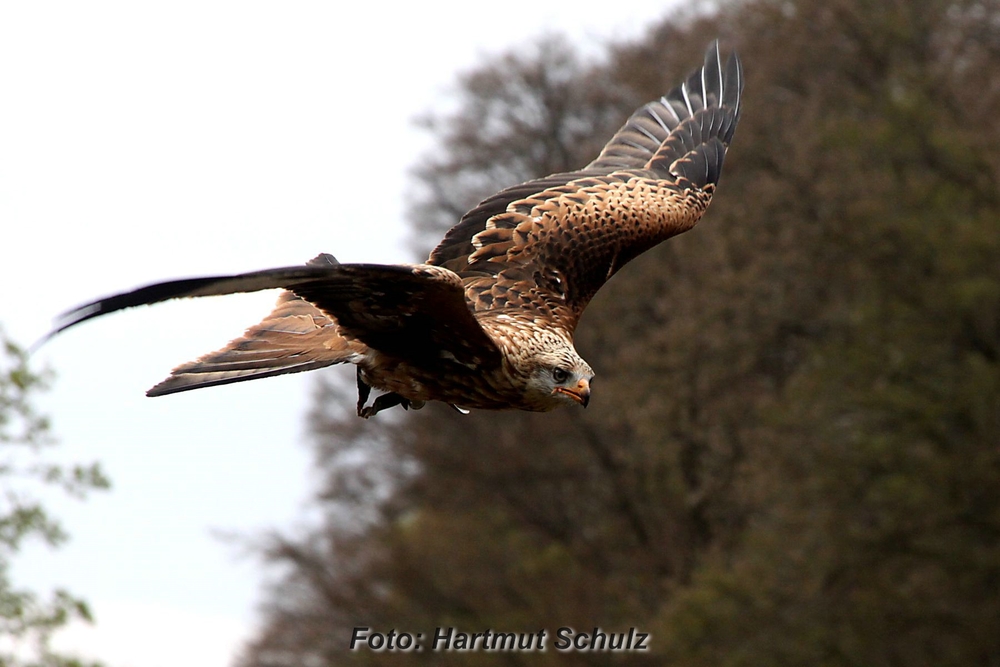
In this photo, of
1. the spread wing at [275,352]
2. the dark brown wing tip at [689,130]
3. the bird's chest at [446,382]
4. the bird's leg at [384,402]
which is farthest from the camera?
the dark brown wing tip at [689,130]

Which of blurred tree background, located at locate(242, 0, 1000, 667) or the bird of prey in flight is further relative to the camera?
blurred tree background, located at locate(242, 0, 1000, 667)

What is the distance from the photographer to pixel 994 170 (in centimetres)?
2016

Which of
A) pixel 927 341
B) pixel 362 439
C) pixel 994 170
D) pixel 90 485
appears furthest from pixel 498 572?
pixel 90 485

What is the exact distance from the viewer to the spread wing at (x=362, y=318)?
21.4ft

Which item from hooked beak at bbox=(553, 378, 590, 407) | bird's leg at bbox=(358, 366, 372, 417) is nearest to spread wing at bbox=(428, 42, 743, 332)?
bird's leg at bbox=(358, 366, 372, 417)

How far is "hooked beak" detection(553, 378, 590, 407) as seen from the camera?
7.24m

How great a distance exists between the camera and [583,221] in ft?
29.4

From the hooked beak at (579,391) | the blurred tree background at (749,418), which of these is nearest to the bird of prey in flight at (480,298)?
the hooked beak at (579,391)

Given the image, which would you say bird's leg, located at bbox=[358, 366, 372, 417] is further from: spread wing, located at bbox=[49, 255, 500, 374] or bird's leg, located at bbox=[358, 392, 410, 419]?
spread wing, located at bbox=[49, 255, 500, 374]

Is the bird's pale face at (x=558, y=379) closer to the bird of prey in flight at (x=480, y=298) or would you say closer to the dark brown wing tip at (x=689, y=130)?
the bird of prey in flight at (x=480, y=298)

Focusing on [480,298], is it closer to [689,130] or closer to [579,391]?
[579,391]

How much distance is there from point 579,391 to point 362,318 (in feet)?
3.38

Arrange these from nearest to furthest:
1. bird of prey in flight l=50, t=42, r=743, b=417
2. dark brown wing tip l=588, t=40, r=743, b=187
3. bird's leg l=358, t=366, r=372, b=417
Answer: bird of prey in flight l=50, t=42, r=743, b=417 → bird's leg l=358, t=366, r=372, b=417 → dark brown wing tip l=588, t=40, r=743, b=187

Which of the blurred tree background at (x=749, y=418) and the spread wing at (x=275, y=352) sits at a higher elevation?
the spread wing at (x=275, y=352)
